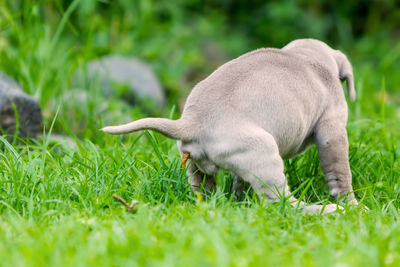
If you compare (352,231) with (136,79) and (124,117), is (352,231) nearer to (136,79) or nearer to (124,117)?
(124,117)

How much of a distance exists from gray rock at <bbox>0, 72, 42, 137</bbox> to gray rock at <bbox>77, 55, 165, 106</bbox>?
1695mm

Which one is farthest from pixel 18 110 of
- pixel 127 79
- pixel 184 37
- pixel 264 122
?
pixel 184 37

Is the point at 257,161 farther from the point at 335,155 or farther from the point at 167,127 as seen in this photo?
the point at 335,155

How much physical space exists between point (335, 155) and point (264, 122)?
22.0 inches

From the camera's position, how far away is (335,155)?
306 centimetres

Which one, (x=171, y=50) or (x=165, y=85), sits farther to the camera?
(x=171, y=50)

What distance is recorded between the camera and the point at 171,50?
763 cm

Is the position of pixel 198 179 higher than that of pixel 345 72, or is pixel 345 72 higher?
pixel 345 72

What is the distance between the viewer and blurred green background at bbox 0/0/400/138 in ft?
16.2

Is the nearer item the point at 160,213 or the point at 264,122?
the point at 160,213

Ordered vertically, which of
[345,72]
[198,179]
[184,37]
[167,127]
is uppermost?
[345,72]

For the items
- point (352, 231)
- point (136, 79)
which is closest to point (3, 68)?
point (136, 79)

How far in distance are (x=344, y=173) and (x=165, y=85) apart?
4.30 m

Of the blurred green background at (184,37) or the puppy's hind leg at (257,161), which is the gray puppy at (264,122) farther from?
the blurred green background at (184,37)
